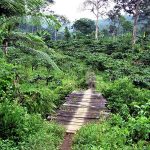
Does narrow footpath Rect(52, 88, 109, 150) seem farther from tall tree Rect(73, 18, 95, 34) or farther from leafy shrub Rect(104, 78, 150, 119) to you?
tall tree Rect(73, 18, 95, 34)

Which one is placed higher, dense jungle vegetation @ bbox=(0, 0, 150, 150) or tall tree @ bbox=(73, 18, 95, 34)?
tall tree @ bbox=(73, 18, 95, 34)

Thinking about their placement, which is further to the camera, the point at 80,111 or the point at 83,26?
the point at 83,26

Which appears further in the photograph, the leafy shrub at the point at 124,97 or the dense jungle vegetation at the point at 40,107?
the leafy shrub at the point at 124,97

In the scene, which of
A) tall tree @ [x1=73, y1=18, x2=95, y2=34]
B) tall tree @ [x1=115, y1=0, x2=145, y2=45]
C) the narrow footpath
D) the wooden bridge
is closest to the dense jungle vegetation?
the narrow footpath

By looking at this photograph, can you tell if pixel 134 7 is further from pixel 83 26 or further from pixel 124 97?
pixel 124 97

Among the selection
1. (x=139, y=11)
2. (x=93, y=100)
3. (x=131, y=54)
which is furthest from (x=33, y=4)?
(x=139, y=11)

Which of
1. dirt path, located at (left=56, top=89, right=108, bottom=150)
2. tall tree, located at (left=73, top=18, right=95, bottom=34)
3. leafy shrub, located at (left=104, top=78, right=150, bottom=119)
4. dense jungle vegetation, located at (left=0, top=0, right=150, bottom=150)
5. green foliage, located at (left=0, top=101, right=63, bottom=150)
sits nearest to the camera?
green foliage, located at (left=0, top=101, right=63, bottom=150)

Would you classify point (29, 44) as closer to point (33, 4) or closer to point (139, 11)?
point (33, 4)

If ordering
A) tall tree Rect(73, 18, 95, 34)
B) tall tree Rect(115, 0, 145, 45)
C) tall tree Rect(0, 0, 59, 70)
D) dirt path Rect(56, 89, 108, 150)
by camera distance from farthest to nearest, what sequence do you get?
tall tree Rect(73, 18, 95, 34) < tall tree Rect(115, 0, 145, 45) < dirt path Rect(56, 89, 108, 150) < tall tree Rect(0, 0, 59, 70)

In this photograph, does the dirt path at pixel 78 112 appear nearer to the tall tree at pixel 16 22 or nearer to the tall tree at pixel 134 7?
the tall tree at pixel 16 22

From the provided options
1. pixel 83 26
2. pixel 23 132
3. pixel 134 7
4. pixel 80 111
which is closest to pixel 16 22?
pixel 23 132

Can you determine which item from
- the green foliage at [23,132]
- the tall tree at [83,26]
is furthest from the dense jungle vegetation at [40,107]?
the tall tree at [83,26]

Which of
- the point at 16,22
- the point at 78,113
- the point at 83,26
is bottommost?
the point at 78,113

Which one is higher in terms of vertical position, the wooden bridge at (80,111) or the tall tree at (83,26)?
the tall tree at (83,26)
